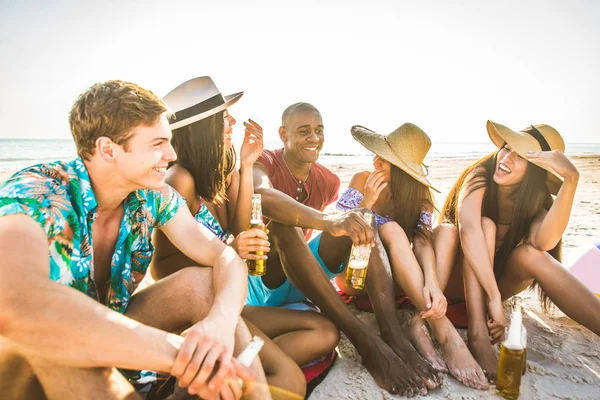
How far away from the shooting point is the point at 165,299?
2.42 m

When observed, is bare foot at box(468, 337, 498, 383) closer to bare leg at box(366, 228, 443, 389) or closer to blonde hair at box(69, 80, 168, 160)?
bare leg at box(366, 228, 443, 389)

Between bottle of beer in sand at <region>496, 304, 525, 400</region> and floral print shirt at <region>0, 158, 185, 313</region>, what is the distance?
226 centimetres

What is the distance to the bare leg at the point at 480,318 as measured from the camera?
3.09m

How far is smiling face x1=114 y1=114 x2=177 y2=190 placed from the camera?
2297 millimetres

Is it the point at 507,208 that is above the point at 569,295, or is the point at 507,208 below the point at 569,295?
above

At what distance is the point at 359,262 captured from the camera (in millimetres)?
3266

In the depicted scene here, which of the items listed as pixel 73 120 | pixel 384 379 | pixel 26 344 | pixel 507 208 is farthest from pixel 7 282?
pixel 507 208

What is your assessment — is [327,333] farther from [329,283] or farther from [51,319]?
[51,319]

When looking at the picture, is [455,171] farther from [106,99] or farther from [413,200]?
[106,99]

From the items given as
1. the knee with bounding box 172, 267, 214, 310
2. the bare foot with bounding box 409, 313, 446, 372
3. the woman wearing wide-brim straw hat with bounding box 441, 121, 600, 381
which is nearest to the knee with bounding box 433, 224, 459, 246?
the woman wearing wide-brim straw hat with bounding box 441, 121, 600, 381

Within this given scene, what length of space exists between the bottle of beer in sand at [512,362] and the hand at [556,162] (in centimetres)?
132

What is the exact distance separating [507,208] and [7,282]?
3.83 m

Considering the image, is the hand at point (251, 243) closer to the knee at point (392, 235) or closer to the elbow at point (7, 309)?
the knee at point (392, 235)

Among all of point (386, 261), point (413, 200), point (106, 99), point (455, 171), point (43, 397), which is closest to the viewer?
point (43, 397)
